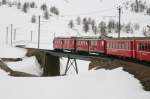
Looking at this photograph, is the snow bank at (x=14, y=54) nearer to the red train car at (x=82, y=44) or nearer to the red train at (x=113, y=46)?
the red train at (x=113, y=46)

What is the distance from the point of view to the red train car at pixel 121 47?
120 feet

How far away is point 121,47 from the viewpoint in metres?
39.2

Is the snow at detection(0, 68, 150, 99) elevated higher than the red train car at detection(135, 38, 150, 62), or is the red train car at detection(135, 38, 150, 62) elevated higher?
the red train car at detection(135, 38, 150, 62)

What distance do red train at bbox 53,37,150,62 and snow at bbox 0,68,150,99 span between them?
3.11m

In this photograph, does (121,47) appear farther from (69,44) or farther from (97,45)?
(69,44)

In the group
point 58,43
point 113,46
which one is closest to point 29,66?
point 58,43

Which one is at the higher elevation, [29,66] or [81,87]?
[81,87]

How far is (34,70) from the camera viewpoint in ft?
210

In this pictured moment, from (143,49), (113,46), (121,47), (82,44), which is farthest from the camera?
(82,44)

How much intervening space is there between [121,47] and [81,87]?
1199 centimetres

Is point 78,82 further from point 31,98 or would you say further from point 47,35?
point 47,35

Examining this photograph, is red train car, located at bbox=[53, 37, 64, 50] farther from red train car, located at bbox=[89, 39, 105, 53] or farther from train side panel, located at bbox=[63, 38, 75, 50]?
red train car, located at bbox=[89, 39, 105, 53]

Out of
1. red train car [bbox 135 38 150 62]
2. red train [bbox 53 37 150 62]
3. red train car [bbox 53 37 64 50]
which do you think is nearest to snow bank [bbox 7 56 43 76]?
red train car [bbox 53 37 64 50]

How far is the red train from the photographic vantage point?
33.4 metres
